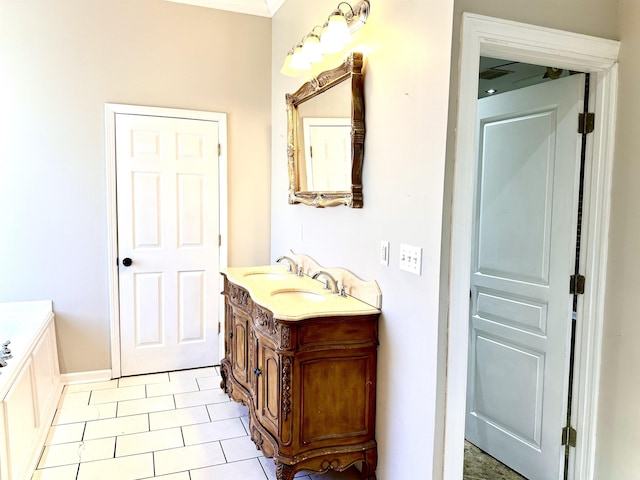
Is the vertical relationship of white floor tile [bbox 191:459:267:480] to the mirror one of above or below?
below

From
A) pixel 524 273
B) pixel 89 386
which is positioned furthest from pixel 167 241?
pixel 524 273

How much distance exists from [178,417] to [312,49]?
2403 millimetres

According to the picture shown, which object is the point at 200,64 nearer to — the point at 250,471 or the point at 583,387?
the point at 250,471

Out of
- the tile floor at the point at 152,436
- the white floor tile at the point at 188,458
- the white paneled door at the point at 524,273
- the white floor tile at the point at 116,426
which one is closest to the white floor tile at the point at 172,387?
the tile floor at the point at 152,436

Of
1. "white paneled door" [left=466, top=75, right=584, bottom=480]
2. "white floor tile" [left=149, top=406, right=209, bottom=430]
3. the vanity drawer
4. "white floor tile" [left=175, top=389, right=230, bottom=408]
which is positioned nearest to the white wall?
the vanity drawer

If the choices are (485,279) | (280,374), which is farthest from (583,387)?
(280,374)

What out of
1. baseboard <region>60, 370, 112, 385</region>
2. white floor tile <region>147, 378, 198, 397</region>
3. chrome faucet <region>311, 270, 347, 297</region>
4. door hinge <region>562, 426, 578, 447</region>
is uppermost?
chrome faucet <region>311, 270, 347, 297</region>

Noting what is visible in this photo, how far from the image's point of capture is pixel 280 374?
2.11 m

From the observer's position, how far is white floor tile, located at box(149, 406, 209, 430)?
2844 mm

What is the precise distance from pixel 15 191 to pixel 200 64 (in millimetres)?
1641

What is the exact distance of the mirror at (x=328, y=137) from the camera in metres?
2.28

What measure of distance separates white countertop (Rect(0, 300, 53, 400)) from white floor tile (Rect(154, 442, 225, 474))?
85 centimetres

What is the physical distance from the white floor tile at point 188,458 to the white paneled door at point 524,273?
1.49 metres

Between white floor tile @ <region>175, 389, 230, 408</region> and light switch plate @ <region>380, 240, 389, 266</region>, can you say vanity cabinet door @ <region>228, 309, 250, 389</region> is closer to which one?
white floor tile @ <region>175, 389, 230, 408</region>
